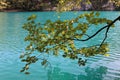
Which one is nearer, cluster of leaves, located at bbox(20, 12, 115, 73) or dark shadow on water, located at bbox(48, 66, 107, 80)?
cluster of leaves, located at bbox(20, 12, 115, 73)

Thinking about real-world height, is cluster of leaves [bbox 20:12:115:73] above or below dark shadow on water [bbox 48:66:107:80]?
above

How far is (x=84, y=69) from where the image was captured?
13.7 meters

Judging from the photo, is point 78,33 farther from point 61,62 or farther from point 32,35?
point 61,62

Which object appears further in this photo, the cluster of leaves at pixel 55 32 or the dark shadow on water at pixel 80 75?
the dark shadow on water at pixel 80 75

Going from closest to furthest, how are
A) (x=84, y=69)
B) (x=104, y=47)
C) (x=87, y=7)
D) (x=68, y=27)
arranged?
(x=68, y=27)
(x=104, y=47)
(x=84, y=69)
(x=87, y=7)

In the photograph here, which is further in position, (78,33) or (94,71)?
(94,71)

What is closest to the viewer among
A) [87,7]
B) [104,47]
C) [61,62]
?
[104,47]

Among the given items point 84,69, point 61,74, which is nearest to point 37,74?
point 61,74

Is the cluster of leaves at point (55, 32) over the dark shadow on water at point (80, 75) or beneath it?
over

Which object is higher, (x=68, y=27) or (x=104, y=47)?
(x=68, y=27)

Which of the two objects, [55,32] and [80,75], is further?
[80,75]

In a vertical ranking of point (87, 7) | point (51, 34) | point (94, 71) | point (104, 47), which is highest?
point (87, 7)

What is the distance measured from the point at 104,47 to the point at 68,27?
861 mm

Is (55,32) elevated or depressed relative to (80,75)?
elevated
